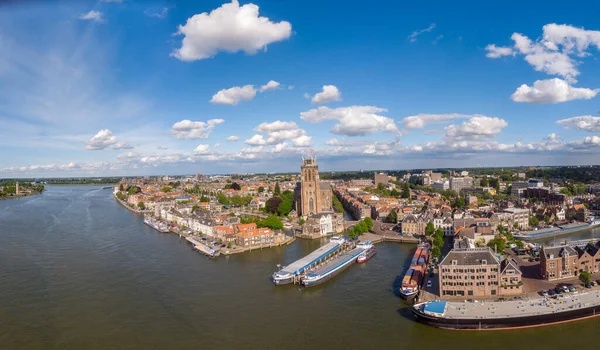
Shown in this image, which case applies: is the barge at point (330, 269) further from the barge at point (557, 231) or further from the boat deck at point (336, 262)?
the barge at point (557, 231)

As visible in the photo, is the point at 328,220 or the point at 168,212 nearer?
the point at 328,220

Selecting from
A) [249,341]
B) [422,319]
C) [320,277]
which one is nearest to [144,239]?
[320,277]

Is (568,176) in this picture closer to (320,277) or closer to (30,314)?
(320,277)

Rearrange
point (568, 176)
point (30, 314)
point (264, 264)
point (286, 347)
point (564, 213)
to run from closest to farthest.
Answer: point (286, 347) → point (30, 314) → point (264, 264) → point (564, 213) → point (568, 176)

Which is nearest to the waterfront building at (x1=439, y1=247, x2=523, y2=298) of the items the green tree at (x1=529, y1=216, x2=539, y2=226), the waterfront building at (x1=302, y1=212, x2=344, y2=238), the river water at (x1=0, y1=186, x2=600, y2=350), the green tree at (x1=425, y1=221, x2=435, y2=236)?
the river water at (x1=0, y1=186, x2=600, y2=350)

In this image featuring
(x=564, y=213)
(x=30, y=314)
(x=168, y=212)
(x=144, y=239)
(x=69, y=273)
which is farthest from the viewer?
(x=168, y=212)

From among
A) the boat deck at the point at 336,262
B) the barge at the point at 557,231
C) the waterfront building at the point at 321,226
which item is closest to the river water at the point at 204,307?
the boat deck at the point at 336,262

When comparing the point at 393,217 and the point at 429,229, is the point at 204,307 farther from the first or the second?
the point at 393,217
